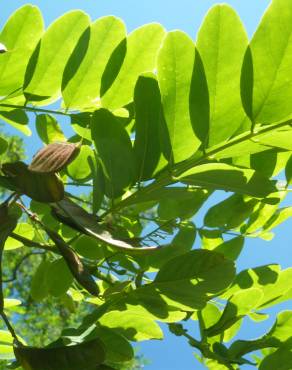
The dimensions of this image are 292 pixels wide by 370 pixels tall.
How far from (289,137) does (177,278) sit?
211mm

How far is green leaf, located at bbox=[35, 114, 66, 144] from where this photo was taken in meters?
0.92

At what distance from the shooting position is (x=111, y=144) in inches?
26.7

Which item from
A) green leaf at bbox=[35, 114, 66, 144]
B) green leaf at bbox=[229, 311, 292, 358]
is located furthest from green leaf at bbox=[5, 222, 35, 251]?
green leaf at bbox=[229, 311, 292, 358]

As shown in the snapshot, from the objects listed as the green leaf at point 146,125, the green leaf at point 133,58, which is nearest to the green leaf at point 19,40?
the green leaf at point 133,58

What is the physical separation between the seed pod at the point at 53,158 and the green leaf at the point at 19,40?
392 mm

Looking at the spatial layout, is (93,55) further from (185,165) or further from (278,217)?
(278,217)

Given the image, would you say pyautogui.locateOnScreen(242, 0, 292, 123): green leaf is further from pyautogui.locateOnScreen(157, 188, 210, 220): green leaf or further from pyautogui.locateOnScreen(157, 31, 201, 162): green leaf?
pyautogui.locateOnScreen(157, 188, 210, 220): green leaf

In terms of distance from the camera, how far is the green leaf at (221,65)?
65 centimetres

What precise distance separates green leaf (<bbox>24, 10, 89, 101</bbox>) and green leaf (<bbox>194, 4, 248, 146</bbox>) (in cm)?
23

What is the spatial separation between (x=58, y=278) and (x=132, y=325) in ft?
0.69

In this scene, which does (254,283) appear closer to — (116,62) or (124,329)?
(124,329)

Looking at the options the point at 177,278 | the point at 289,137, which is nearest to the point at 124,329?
the point at 177,278

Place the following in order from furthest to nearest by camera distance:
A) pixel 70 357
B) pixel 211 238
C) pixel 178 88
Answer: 1. pixel 211 238
2. pixel 178 88
3. pixel 70 357

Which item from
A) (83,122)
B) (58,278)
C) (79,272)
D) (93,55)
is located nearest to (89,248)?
(58,278)
